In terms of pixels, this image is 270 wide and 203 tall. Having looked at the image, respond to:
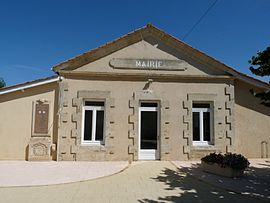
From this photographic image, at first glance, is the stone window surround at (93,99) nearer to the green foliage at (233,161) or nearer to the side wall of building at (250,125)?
the green foliage at (233,161)

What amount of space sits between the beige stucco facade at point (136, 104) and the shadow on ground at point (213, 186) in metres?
2.26

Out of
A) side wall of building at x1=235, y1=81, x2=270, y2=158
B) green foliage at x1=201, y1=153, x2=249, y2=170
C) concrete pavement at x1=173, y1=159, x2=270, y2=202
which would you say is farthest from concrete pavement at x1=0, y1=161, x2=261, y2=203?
side wall of building at x1=235, y1=81, x2=270, y2=158

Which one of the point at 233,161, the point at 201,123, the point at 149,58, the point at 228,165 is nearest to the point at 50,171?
the point at 228,165

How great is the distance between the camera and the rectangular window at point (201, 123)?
9992 mm

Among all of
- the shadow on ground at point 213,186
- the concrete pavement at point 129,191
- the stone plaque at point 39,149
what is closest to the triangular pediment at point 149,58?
the stone plaque at point 39,149

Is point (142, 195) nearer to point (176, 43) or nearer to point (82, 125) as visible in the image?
point (82, 125)

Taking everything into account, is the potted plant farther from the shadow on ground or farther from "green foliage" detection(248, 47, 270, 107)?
"green foliage" detection(248, 47, 270, 107)

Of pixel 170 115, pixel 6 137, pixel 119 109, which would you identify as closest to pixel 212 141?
pixel 170 115

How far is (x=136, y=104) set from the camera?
31.9 ft

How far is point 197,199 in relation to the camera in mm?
4879

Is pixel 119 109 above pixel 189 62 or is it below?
below

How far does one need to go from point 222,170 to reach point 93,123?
521 centimetres

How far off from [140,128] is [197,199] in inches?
201

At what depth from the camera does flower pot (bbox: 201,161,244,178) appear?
6.86 metres
